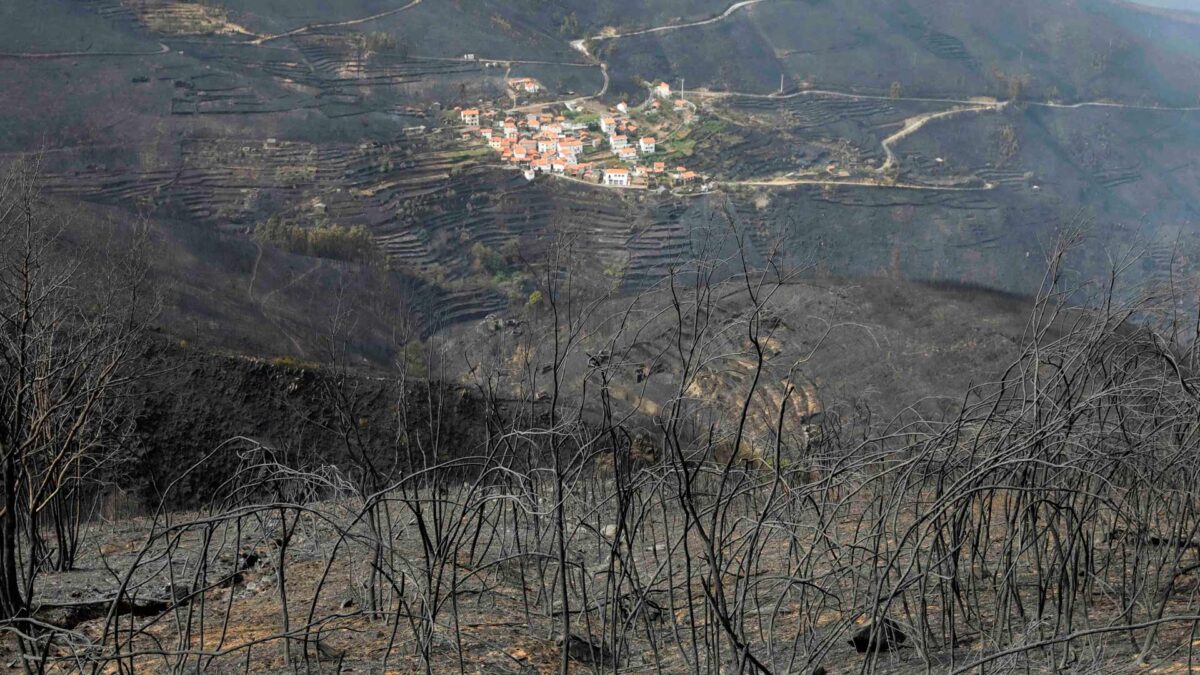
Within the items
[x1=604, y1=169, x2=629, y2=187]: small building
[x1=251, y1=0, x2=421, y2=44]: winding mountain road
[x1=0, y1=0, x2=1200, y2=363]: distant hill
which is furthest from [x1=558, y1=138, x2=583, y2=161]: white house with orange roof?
[x1=251, y1=0, x2=421, y2=44]: winding mountain road

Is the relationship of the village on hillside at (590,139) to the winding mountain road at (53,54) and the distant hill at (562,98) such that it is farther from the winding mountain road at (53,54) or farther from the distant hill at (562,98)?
the winding mountain road at (53,54)

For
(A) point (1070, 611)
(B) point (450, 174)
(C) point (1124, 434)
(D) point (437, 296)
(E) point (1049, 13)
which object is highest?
(E) point (1049, 13)

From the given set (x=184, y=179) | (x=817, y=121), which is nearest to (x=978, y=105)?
(x=817, y=121)

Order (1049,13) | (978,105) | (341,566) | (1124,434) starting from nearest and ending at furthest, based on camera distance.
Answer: (1124,434), (341,566), (978,105), (1049,13)

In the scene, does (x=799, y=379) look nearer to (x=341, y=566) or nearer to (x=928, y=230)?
(x=341, y=566)

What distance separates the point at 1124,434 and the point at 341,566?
9274 mm

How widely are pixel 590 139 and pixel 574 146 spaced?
3.61 meters

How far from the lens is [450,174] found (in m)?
59.5

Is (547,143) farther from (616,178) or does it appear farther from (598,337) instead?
(598,337)

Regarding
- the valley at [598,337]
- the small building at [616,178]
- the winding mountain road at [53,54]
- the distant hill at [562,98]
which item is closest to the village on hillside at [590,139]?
the small building at [616,178]

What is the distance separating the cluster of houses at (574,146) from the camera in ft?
200

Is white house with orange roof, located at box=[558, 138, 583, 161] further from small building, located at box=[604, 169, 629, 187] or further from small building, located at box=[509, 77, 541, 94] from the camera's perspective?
small building, located at box=[509, 77, 541, 94]

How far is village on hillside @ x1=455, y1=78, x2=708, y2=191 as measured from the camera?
61.2 meters

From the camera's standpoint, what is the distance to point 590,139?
6656 centimetres
